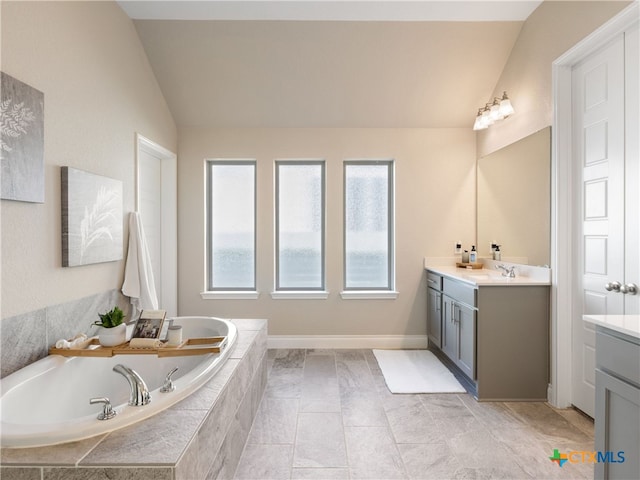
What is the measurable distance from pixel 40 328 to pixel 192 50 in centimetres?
251

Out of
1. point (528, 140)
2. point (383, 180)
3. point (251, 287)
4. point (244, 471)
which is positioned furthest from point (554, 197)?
point (251, 287)

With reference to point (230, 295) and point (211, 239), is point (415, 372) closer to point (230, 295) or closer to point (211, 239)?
point (230, 295)

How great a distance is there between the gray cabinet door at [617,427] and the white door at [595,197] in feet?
3.18

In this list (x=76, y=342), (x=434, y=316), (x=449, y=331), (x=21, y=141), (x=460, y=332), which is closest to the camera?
(x=21, y=141)

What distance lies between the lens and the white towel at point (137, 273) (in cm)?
259

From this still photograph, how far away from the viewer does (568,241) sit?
2.44 meters

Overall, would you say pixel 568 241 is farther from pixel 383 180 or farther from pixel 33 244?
pixel 33 244

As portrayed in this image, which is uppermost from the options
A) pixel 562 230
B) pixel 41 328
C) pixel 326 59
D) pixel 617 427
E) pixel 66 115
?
pixel 326 59

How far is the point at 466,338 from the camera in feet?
8.95

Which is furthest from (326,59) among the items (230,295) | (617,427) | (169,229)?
(617,427)

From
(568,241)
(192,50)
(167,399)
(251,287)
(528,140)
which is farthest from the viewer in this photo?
(251,287)

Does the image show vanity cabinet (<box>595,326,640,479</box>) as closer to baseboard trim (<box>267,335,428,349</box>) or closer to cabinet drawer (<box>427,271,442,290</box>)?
cabinet drawer (<box>427,271,442,290</box>)

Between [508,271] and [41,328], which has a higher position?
[508,271]

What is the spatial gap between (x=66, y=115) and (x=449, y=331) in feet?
10.7
